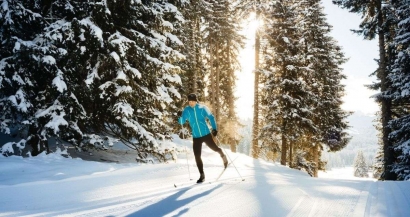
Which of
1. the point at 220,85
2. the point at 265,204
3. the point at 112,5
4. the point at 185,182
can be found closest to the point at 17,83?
the point at 112,5

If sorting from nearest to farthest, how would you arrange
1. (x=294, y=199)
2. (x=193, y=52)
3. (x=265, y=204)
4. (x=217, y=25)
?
(x=265, y=204)
(x=294, y=199)
(x=193, y=52)
(x=217, y=25)

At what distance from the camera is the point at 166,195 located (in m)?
5.27

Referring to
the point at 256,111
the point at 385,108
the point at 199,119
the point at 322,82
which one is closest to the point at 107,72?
the point at 199,119

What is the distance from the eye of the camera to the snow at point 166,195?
425cm

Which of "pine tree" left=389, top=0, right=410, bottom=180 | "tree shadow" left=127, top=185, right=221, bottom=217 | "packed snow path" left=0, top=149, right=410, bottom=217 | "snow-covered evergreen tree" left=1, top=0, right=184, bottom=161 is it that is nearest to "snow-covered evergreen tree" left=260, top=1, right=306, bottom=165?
"pine tree" left=389, top=0, right=410, bottom=180

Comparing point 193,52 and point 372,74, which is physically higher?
point 193,52

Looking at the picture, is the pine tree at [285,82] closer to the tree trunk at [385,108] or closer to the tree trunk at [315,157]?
the tree trunk at [385,108]

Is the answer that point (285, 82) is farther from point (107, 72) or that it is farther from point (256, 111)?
point (107, 72)

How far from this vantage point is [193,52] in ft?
75.1

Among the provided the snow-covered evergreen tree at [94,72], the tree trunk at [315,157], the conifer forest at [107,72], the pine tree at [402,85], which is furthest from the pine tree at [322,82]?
the snow-covered evergreen tree at [94,72]

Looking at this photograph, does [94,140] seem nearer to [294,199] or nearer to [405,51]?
[294,199]

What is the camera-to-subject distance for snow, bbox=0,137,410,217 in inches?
167

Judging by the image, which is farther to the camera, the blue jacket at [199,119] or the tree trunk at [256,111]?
the tree trunk at [256,111]

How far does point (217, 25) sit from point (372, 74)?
43.4 feet
